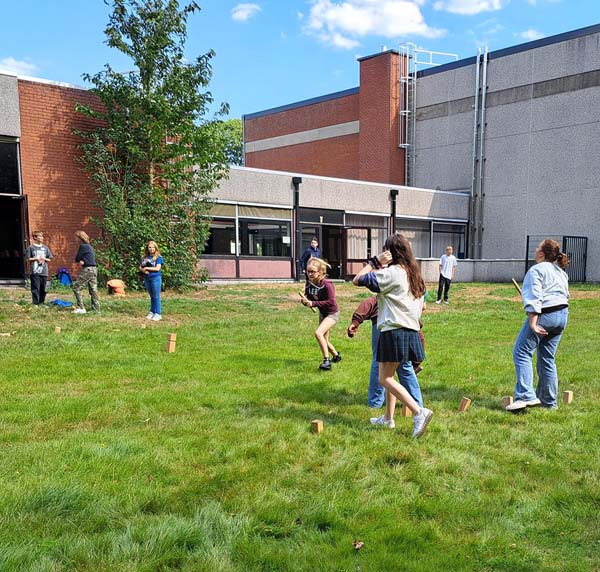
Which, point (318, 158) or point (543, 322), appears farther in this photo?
point (318, 158)

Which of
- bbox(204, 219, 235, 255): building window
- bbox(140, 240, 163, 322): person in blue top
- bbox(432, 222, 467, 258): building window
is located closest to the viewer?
bbox(140, 240, 163, 322): person in blue top

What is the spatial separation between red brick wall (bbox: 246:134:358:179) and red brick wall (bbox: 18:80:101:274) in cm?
1764

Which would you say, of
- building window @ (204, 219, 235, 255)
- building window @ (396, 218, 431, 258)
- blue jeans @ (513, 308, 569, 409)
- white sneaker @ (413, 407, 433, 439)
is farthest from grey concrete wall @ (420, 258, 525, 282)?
white sneaker @ (413, 407, 433, 439)

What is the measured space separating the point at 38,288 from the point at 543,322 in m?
10.0

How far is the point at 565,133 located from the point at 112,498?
26.0m

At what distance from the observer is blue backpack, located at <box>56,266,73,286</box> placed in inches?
594

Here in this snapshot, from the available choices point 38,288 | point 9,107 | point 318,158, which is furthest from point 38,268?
point 318,158

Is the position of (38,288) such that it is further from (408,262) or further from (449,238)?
(449,238)

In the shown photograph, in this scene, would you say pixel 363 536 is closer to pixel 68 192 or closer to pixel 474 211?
pixel 68 192

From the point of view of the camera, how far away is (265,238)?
21406mm

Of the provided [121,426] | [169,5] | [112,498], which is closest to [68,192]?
[169,5]

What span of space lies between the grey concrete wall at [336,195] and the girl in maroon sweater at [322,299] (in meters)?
13.4

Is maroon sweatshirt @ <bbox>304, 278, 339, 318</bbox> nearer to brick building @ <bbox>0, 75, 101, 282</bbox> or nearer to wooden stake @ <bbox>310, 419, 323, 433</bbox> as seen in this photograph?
wooden stake @ <bbox>310, 419, 323, 433</bbox>

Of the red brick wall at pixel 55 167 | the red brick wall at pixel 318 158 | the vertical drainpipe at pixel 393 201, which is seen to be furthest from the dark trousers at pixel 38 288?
the red brick wall at pixel 318 158
